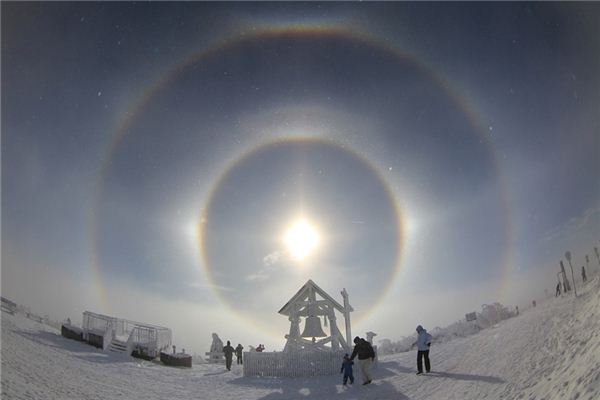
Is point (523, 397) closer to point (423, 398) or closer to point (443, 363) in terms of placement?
point (423, 398)

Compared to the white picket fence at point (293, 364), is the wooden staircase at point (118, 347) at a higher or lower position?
higher

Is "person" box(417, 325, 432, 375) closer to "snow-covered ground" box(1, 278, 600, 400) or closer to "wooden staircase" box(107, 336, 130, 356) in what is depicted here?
"snow-covered ground" box(1, 278, 600, 400)

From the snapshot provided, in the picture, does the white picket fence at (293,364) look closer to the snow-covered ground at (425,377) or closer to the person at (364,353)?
the snow-covered ground at (425,377)

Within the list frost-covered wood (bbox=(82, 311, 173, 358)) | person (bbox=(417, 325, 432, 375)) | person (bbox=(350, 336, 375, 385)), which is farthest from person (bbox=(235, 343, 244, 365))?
person (bbox=(417, 325, 432, 375))

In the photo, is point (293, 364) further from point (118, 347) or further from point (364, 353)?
point (118, 347)

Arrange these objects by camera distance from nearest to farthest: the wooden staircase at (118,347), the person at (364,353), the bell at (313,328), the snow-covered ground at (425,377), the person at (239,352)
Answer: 1. the snow-covered ground at (425,377)
2. the person at (364,353)
3. the bell at (313,328)
4. the wooden staircase at (118,347)
5. the person at (239,352)

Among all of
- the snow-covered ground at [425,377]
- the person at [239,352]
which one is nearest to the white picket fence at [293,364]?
the snow-covered ground at [425,377]

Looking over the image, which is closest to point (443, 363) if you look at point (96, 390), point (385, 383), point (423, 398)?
point (385, 383)
